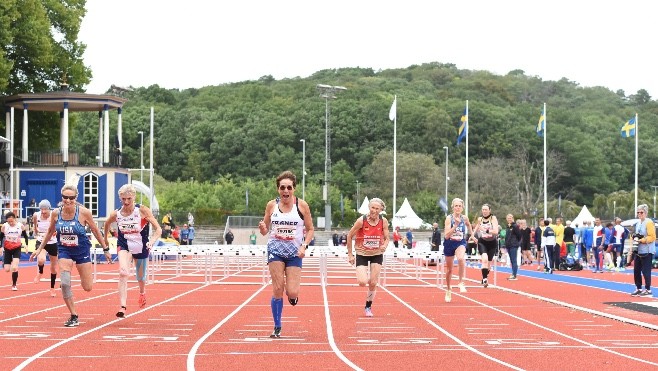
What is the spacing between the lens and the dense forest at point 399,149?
10731cm

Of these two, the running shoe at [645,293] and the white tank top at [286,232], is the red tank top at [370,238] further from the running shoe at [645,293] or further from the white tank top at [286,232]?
the running shoe at [645,293]

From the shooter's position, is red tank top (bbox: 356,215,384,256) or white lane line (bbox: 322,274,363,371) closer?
white lane line (bbox: 322,274,363,371)

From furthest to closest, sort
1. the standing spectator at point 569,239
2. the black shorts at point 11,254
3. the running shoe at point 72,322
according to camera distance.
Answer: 1. the standing spectator at point 569,239
2. the black shorts at point 11,254
3. the running shoe at point 72,322

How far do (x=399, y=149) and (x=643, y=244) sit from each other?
9302 cm

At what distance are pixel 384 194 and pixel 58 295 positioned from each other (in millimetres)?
85982

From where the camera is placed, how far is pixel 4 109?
63.7m

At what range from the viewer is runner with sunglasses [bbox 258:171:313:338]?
45.4 ft

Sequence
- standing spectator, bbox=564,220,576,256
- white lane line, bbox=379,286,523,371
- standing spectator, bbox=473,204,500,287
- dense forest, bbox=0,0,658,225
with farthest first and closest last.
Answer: dense forest, bbox=0,0,658,225, standing spectator, bbox=564,220,576,256, standing spectator, bbox=473,204,500,287, white lane line, bbox=379,286,523,371

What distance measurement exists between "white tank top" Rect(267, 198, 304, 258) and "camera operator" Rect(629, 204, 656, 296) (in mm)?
10074

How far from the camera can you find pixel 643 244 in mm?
22047

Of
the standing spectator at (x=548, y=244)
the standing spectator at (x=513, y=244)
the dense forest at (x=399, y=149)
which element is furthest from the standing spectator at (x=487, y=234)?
the dense forest at (x=399, y=149)

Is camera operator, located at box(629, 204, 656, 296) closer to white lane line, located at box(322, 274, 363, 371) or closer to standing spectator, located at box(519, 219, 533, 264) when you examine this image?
white lane line, located at box(322, 274, 363, 371)

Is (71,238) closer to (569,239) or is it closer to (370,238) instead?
(370,238)

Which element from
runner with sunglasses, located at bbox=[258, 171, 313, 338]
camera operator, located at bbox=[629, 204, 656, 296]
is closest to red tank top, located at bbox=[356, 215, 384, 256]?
runner with sunglasses, located at bbox=[258, 171, 313, 338]
